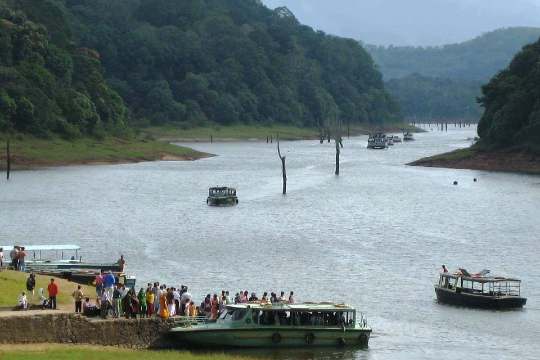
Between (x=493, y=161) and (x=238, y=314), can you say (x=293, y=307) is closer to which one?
(x=238, y=314)

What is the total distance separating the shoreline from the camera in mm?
178363

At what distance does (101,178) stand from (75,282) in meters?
95.9

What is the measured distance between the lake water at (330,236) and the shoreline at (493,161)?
15.9 feet

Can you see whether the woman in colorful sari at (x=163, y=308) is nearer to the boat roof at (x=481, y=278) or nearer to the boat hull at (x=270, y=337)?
the boat hull at (x=270, y=337)

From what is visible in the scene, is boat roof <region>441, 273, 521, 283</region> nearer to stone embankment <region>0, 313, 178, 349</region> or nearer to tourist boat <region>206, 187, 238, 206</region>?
stone embankment <region>0, 313, 178, 349</region>

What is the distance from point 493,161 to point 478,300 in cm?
11827

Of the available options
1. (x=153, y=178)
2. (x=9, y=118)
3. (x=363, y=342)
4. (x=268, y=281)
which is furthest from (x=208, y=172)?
(x=363, y=342)

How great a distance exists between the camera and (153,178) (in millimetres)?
164875

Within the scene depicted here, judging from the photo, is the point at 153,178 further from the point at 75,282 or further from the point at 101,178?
the point at 75,282

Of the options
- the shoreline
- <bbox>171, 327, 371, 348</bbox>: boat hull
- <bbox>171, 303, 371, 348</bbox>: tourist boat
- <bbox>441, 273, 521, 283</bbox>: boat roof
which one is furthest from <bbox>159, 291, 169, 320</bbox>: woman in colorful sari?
the shoreline

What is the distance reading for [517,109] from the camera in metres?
183

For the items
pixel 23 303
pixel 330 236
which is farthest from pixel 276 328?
pixel 330 236

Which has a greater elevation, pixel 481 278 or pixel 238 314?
pixel 238 314

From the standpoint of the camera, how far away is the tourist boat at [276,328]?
178ft
